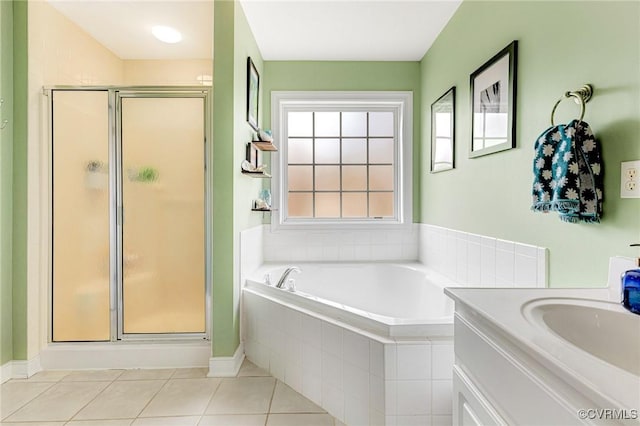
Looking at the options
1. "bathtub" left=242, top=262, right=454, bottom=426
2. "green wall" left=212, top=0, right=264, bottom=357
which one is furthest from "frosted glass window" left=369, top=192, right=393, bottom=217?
"green wall" left=212, top=0, right=264, bottom=357

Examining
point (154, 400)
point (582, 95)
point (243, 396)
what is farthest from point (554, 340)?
point (154, 400)

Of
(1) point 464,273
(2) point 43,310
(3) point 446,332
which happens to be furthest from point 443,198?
(2) point 43,310

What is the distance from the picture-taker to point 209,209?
222cm

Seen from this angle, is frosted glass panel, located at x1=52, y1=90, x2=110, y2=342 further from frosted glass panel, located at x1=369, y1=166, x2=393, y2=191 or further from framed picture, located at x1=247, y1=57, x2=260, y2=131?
frosted glass panel, located at x1=369, y1=166, x2=393, y2=191

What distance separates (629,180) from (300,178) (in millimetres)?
2484

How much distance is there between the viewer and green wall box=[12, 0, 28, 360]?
2.07 meters

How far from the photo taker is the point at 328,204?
3.20 metres

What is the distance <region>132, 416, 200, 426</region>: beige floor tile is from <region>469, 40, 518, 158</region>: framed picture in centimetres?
214

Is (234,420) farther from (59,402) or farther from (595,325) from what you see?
(595,325)

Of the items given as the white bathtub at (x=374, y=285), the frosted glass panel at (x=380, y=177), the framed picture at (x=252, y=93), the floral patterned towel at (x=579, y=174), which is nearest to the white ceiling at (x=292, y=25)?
the framed picture at (x=252, y=93)

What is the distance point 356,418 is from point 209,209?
154 centimetres

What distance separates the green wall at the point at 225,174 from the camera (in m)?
2.09

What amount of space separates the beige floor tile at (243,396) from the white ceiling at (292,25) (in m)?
2.52

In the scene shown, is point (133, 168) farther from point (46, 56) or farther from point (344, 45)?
point (344, 45)
